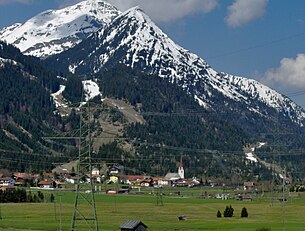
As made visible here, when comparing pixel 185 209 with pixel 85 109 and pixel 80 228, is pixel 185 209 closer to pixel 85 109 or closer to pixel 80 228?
pixel 80 228

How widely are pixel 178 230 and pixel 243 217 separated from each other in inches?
1564

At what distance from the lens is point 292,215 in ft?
473

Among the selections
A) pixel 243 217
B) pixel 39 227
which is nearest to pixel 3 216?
pixel 39 227

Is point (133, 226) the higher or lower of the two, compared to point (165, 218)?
lower

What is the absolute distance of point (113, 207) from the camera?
161875mm

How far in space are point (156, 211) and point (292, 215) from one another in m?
31.0

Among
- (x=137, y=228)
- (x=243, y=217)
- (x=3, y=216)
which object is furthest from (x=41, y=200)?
(x=137, y=228)

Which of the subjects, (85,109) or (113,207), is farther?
(113,207)

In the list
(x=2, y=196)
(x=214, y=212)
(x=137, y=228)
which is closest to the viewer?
(x=137, y=228)

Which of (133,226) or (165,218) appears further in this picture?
(165,218)

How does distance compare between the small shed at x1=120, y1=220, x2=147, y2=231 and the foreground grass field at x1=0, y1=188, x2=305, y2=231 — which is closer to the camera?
the small shed at x1=120, y1=220, x2=147, y2=231

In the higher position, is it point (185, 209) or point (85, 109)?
point (85, 109)

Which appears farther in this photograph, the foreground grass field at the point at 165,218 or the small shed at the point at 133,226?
the foreground grass field at the point at 165,218

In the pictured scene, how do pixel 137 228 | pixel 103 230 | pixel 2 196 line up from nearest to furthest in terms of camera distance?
pixel 137 228
pixel 103 230
pixel 2 196
